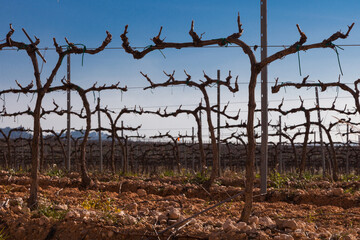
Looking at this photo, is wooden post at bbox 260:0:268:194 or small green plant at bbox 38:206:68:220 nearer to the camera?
small green plant at bbox 38:206:68:220

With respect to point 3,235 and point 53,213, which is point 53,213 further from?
point 3,235

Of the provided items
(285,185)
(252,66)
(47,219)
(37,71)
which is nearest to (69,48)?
(37,71)

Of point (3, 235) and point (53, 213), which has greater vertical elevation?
point (53, 213)

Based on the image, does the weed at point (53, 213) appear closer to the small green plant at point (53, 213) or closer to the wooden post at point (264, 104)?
the small green plant at point (53, 213)

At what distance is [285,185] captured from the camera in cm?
974

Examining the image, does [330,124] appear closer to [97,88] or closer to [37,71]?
[97,88]

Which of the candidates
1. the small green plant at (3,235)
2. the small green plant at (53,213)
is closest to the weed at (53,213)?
the small green plant at (53,213)

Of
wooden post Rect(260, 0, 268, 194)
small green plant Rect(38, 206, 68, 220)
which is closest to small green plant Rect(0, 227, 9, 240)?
small green plant Rect(38, 206, 68, 220)

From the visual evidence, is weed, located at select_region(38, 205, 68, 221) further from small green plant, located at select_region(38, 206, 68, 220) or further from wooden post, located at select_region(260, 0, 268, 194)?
wooden post, located at select_region(260, 0, 268, 194)

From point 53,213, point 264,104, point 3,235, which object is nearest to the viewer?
point 3,235

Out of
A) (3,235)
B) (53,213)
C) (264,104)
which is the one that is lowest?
(3,235)

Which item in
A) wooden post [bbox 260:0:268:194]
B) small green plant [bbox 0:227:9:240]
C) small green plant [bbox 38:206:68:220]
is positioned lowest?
small green plant [bbox 0:227:9:240]

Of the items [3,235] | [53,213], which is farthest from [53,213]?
[3,235]

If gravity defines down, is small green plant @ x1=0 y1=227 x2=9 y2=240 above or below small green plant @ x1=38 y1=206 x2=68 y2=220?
below
